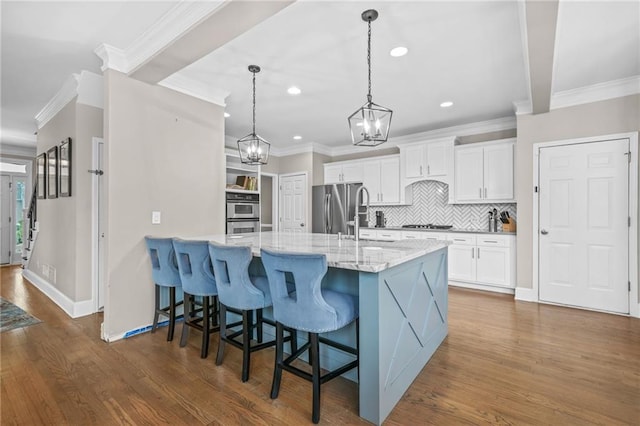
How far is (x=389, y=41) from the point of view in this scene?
259 cm

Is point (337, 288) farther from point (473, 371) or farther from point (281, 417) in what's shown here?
point (473, 371)

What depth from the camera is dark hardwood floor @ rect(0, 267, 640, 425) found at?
5.79ft

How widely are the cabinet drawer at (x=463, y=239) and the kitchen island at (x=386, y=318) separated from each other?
2383 mm

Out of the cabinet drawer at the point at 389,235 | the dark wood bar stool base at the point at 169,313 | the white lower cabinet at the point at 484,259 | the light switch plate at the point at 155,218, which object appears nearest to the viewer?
the dark wood bar stool base at the point at 169,313

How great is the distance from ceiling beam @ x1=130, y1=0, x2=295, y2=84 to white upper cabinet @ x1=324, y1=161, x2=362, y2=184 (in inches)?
153

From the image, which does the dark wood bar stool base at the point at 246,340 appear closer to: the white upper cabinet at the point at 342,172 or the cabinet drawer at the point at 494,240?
the cabinet drawer at the point at 494,240

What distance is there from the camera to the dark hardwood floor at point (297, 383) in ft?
5.79

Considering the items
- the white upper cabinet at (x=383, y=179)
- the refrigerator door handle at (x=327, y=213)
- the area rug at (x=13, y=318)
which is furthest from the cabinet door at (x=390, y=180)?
the area rug at (x=13, y=318)

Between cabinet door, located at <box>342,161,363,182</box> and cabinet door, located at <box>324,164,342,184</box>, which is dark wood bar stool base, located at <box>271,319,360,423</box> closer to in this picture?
cabinet door, located at <box>342,161,363,182</box>

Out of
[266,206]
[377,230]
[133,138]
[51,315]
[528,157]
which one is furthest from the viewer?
[266,206]

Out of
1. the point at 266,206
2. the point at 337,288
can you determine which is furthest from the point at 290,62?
the point at 266,206

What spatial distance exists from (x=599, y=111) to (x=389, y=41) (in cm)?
281

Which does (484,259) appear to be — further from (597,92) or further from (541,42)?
(541,42)

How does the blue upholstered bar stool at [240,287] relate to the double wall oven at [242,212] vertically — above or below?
below
